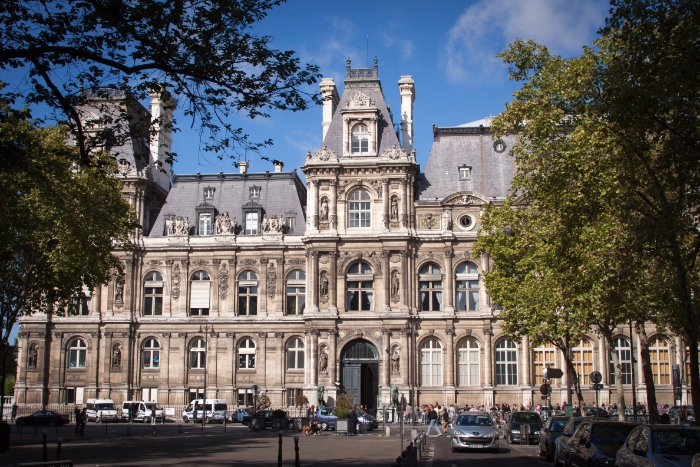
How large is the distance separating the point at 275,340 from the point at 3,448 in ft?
98.8

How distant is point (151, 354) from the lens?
62.7 meters

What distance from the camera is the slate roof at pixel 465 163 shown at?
61469mm

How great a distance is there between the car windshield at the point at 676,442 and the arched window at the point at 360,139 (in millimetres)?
43845

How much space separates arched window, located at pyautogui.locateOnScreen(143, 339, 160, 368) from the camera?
62594 mm

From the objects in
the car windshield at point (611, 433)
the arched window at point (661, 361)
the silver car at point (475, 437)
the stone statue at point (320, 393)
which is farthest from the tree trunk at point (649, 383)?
the stone statue at point (320, 393)

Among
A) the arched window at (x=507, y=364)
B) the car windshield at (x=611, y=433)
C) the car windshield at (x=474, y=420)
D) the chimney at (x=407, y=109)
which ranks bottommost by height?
the car windshield at (x=474, y=420)

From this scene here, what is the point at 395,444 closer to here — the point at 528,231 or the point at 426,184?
the point at 528,231

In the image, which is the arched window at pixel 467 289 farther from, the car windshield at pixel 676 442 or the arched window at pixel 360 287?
the car windshield at pixel 676 442

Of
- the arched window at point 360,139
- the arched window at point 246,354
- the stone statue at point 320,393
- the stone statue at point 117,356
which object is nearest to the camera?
the stone statue at point 320,393

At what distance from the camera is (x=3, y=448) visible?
1268 inches

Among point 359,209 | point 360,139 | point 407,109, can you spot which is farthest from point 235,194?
point 407,109

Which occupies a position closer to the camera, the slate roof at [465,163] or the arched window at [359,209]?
the arched window at [359,209]

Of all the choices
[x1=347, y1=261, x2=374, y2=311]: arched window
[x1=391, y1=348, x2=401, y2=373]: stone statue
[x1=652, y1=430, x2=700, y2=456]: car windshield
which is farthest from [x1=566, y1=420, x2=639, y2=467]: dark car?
[x1=347, y1=261, x2=374, y2=311]: arched window

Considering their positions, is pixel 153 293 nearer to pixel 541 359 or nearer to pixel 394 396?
pixel 394 396
